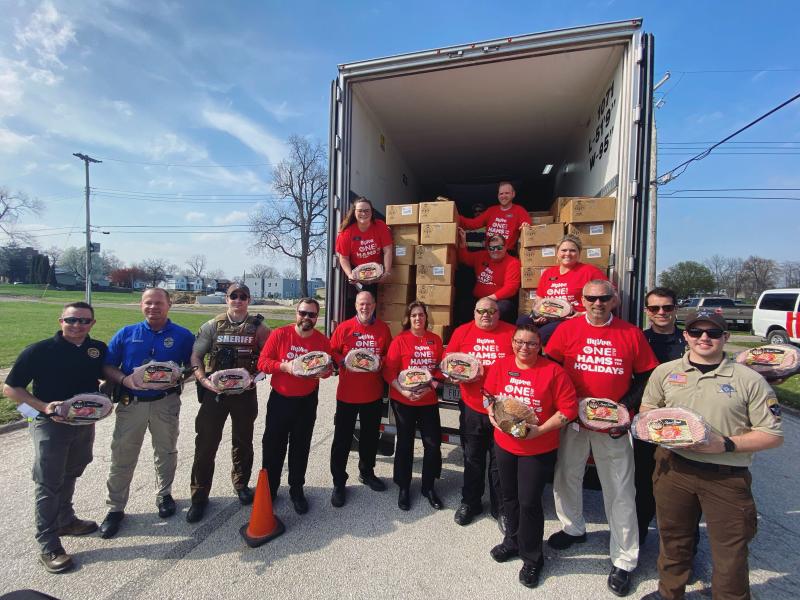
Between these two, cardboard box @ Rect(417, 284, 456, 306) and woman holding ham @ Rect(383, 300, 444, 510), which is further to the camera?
cardboard box @ Rect(417, 284, 456, 306)

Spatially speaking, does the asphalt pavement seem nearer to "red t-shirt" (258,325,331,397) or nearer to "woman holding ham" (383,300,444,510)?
"woman holding ham" (383,300,444,510)

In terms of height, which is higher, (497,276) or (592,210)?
(592,210)

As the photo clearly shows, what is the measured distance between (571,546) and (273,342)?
2803 millimetres

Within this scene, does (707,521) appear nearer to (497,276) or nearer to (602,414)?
(602,414)

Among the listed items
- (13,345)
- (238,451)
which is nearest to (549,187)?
(238,451)

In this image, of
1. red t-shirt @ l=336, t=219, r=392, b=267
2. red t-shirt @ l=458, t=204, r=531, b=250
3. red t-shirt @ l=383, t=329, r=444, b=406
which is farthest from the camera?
red t-shirt @ l=458, t=204, r=531, b=250

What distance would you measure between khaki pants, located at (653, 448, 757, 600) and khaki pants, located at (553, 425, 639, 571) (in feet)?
0.57

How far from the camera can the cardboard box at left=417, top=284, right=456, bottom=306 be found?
3.90 m

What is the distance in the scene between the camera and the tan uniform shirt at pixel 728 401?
2.03 meters

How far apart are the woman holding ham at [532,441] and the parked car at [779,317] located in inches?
565

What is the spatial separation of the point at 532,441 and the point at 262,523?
209 centimetres

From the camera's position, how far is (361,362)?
10.5ft

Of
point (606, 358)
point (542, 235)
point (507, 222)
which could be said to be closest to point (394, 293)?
point (507, 222)

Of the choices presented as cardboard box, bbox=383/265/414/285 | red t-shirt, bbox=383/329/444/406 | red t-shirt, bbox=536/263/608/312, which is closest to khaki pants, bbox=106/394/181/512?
red t-shirt, bbox=383/329/444/406
